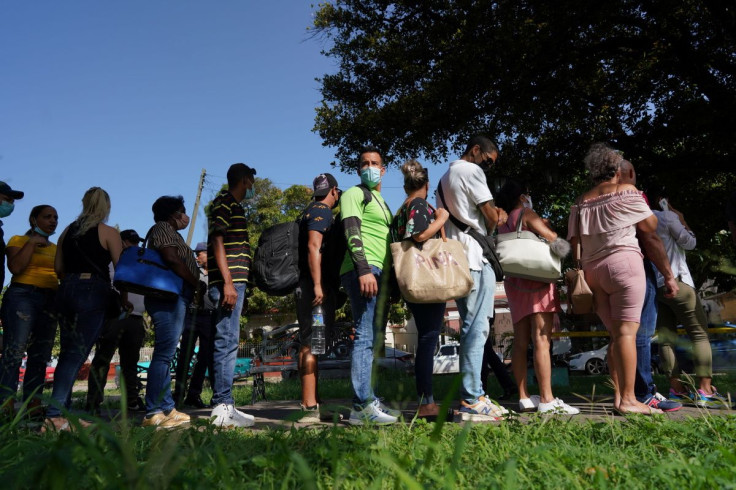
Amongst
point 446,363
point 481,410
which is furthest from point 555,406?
point 446,363

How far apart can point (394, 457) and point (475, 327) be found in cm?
221

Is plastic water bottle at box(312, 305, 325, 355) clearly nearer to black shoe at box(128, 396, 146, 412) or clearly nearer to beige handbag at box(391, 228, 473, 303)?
beige handbag at box(391, 228, 473, 303)

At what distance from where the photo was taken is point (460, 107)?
11.3m

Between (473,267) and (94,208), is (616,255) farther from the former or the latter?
(94,208)

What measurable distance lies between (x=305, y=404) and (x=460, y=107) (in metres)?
8.11

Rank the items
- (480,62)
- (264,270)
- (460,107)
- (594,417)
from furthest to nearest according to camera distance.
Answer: (460,107) → (480,62) → (264,270) → (594,417)

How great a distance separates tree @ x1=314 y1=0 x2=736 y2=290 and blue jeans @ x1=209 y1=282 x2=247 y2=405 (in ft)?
25.9

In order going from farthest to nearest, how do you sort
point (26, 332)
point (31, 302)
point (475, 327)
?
1. point (31, 302)
2. point (26, 332)
3. point (475, 327)

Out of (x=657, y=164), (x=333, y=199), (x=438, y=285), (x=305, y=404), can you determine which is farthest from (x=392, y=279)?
(x=657, y=164)

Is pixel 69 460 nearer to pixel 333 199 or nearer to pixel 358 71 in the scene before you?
pixel 333 199

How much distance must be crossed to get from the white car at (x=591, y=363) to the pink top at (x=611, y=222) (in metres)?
17.9

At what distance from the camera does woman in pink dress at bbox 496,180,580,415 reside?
13.7ft

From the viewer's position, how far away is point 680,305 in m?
4.89

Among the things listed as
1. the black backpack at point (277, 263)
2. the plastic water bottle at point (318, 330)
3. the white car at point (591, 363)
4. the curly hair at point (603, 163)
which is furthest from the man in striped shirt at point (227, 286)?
the white car at point (591, 363)
